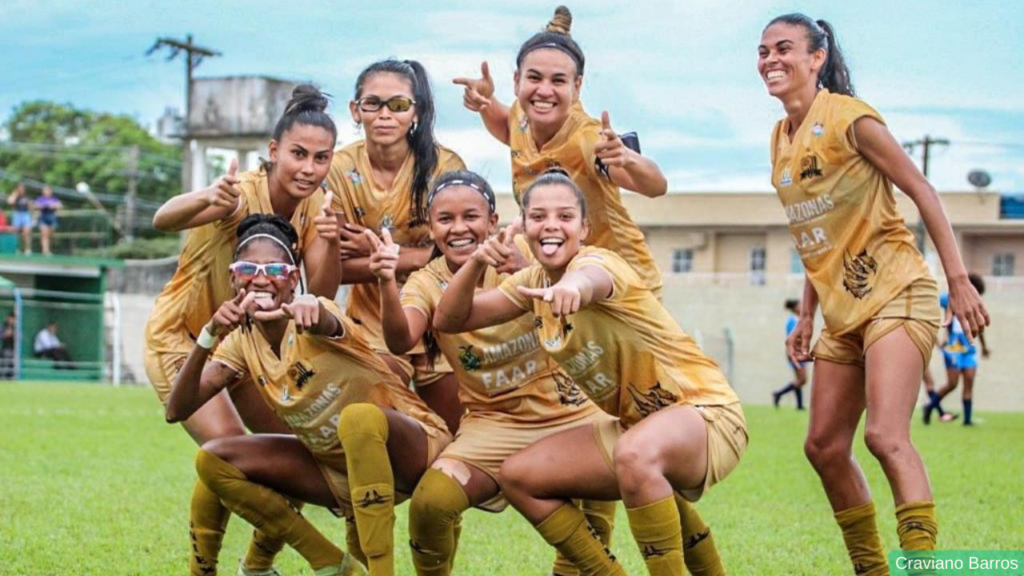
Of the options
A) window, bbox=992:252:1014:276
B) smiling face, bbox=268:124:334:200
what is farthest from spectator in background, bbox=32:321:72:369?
window, bbox=992:252:1014:276

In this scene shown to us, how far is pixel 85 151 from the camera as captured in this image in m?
61.5

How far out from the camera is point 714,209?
46.3 m

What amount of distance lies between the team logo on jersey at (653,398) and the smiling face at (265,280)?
1.46 metres

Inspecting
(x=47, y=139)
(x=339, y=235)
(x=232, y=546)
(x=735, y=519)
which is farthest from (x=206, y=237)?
(x=47, y=139)

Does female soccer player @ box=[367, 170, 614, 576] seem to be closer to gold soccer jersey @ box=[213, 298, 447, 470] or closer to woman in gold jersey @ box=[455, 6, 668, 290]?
gold soccer jersey @ box=[213, 298, 447, 470]

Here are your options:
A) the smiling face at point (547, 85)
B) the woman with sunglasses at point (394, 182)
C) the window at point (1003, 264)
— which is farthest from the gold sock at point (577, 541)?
the window at point (1003, 264)

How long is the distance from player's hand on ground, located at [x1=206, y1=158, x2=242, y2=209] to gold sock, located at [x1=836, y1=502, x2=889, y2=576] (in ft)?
9.57

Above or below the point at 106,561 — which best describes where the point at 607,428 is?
above

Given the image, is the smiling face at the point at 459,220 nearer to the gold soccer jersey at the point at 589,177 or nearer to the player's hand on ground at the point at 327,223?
the player's hand on ground at the point at 327,223

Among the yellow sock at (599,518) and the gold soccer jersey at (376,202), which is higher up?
the gold soccer jersey at (376,202)

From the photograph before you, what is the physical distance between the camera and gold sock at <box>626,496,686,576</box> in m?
5.06

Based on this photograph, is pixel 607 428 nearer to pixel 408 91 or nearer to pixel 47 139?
pixel 408 91

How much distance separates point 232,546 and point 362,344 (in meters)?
2.67

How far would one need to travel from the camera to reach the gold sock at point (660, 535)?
16.6 ft
